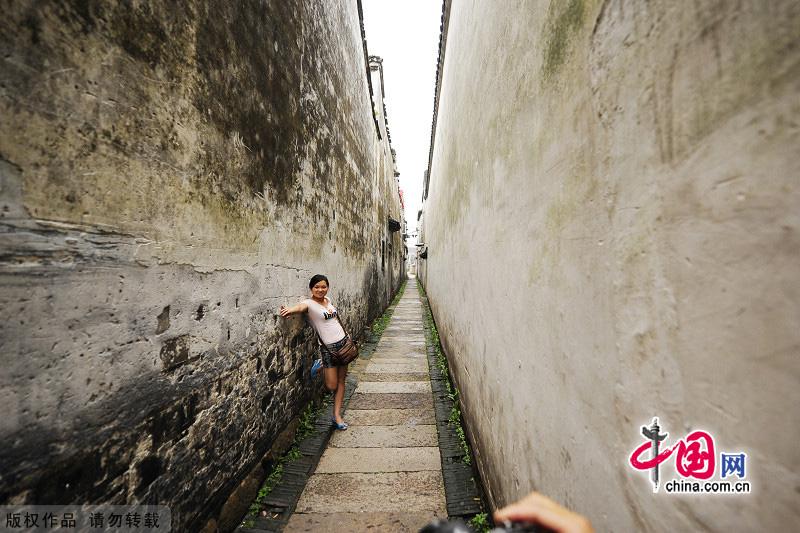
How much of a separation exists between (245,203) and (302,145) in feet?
4.23

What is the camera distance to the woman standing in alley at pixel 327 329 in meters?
3.30

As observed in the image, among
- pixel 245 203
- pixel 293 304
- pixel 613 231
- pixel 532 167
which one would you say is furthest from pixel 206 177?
pixel 613 231

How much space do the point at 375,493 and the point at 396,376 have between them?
97.3 inches

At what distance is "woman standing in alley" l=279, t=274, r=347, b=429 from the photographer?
3.30 m

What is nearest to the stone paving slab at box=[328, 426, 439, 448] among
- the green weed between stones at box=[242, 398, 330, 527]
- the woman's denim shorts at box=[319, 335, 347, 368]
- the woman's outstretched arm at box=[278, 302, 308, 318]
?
the green weed between stones at box=[242, 398, 330, 527]

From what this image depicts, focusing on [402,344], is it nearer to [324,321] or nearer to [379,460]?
[324,321]

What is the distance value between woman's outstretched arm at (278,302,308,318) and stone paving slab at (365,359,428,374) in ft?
7.85

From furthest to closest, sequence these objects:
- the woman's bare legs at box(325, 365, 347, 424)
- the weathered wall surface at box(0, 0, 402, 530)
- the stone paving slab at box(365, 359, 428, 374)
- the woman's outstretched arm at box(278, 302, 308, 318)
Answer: the stone paving slab at box(365, 359, 428, 374), the woman's bare legs at box(325, 365, 347, 424), the woman's outstretched arm at box(278, 302, 308, 318), the weathered wall surface at box(0, 0, 402, 530)

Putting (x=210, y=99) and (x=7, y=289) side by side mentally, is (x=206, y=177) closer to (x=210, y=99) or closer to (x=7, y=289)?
(x=210, y=99)

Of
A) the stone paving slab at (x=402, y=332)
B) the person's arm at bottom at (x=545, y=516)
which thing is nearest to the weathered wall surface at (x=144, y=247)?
the person's arm at bottom at (x=545, y=516)

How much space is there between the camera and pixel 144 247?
1.60 metres

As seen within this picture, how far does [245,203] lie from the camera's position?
8.03ft

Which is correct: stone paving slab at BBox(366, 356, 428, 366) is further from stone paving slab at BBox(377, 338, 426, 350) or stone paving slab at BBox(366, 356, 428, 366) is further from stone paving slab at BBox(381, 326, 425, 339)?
stone paving slab at BBox(381, 326, 425, 339)

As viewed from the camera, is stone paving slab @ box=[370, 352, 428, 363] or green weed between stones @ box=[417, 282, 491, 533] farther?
stone paving slab @ box=[370, 352, 428, 363]
